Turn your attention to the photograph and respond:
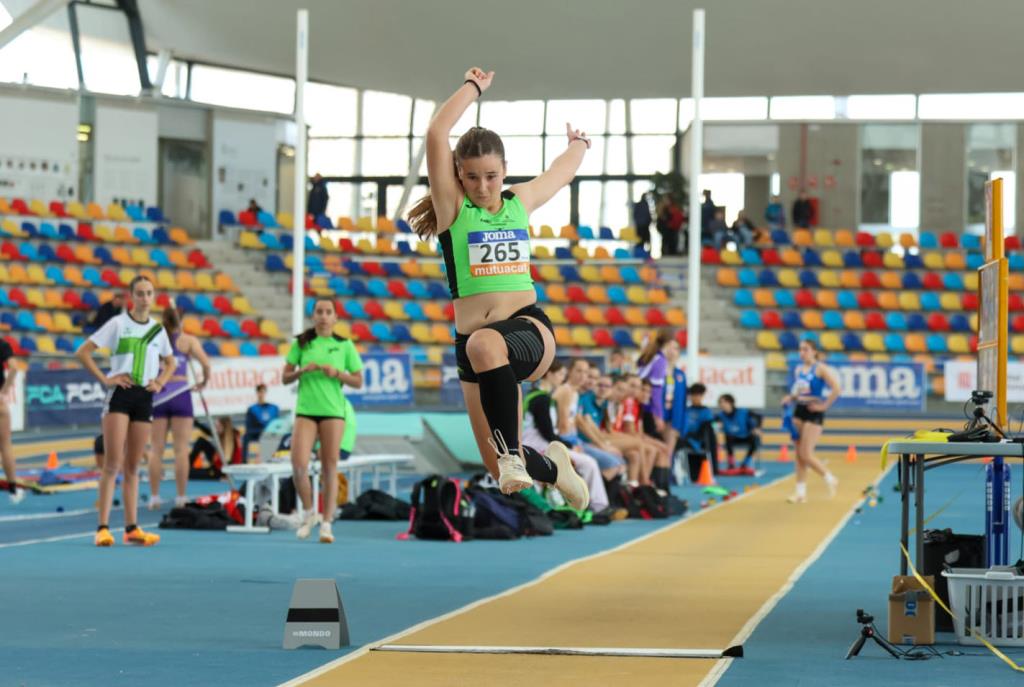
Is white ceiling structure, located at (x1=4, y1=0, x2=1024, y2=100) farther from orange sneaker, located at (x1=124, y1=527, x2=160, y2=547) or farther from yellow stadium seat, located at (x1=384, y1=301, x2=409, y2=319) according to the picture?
orange sneaker, located at (x1=124, y1=527, x2=160, y2=547)

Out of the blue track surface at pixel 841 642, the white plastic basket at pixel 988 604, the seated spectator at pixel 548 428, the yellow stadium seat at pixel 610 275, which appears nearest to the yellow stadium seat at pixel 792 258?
the yellow stadium seat at pixel 610 275

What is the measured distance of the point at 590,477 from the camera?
42.6 ft

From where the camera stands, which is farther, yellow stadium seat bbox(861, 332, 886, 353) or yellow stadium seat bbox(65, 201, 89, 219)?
yellow stadium seat bbox(65, 201, 89, 219)

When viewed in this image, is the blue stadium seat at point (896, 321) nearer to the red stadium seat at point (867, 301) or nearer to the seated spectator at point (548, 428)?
the red stadium seat at point (867, 301)

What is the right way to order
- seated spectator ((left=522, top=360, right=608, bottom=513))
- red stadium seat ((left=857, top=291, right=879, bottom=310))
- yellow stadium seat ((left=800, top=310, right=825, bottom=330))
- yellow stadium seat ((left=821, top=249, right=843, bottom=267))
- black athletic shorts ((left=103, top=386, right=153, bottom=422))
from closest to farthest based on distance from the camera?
black athletic shorts ((left=103, top=386, right=153, bottom=422)), seated spectator ((left=522, top=360, right=608, bottom=513)), yellow stadium seat ((left=800, top=310, right=825, bottom=330)), red stadium seat ((left=857, top=291, right=879, bottom=310)), yellow stadium seat ((left=821, top=249, right=843, bottom=267))

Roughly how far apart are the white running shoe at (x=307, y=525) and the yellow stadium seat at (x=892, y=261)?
17656 mm

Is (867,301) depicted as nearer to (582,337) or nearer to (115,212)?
(582,337)

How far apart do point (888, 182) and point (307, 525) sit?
20.8 m

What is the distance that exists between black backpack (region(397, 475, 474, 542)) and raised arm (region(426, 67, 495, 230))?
227 inches

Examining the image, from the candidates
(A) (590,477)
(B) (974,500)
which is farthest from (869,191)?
(A) (590,477)

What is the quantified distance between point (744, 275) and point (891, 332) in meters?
2.78

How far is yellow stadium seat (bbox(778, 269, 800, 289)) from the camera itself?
27.0 meters

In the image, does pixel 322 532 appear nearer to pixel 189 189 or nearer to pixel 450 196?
pixel 450 196

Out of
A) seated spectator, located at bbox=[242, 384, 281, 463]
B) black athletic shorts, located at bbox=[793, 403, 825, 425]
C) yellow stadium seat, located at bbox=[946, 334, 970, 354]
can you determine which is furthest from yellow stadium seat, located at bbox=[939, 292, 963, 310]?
seated spectator, located at bbox=[242, 384, 281, 463]
